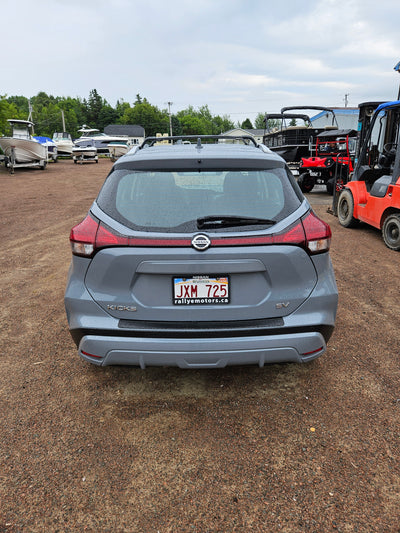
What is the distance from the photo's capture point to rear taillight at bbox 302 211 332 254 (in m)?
2.57

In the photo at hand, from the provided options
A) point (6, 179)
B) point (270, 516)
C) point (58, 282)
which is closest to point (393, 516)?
point (270, 516)

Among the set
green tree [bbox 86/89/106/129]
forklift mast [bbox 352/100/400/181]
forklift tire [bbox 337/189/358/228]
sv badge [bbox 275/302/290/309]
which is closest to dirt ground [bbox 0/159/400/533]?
sv badge [bbox 275/302/290/309]

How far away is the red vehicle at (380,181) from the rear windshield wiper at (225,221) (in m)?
5.13

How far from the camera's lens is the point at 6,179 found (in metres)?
19.3

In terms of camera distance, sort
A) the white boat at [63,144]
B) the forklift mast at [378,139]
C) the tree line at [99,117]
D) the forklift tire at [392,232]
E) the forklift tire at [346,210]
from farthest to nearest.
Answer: the tree line at [99,117] < the white boat at [63,144] < the forklift tire at [346,210] < the forklift mast at [378,139] < the forklift tire at [392,232]

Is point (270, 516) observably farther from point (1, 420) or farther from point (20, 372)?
point (20, 372)

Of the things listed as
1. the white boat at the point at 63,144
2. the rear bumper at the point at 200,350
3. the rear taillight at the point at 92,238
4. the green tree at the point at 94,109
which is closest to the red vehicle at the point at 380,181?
the rear bumper at the point at 200,350

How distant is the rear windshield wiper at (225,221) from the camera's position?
2.50 metres

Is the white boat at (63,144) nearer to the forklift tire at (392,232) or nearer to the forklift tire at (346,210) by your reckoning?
the forklift tire at (346,210)

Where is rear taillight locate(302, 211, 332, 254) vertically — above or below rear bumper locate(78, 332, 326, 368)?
above

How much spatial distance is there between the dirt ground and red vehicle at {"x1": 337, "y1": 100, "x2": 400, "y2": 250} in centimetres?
341

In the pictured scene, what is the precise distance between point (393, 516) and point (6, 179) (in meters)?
21.0

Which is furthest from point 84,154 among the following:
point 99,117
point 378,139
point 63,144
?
point 99,117

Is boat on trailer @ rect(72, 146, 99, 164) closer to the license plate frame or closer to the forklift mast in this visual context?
the forklift mast
